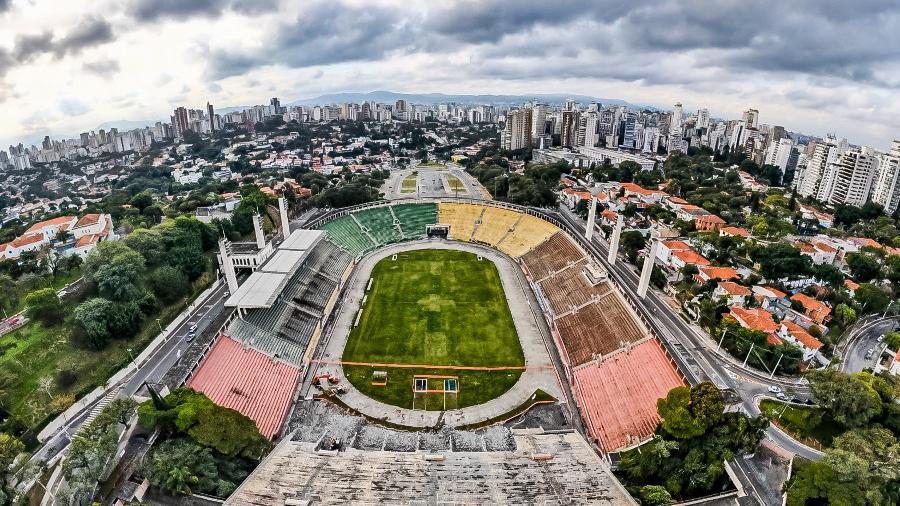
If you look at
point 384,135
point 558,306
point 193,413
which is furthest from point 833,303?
point 384,135

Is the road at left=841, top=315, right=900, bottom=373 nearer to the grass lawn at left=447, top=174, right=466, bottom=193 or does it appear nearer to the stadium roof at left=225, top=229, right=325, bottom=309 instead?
the stadium roof at left=225, top=229, right=325, bottom=309

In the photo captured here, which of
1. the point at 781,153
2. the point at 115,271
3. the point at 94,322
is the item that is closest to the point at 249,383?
the point at 94,322

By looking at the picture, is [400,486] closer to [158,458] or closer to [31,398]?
[158,458]

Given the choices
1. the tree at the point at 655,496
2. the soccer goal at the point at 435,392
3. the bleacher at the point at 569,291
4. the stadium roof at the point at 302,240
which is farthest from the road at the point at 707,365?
the stadium roof at the point at 302,240

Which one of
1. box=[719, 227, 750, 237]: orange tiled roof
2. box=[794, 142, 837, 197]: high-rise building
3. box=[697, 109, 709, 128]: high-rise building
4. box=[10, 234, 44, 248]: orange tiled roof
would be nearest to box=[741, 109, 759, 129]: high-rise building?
box=[697, 109, 709, 128]: high-rise building

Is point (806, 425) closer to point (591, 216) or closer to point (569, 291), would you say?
point (569, 291)
